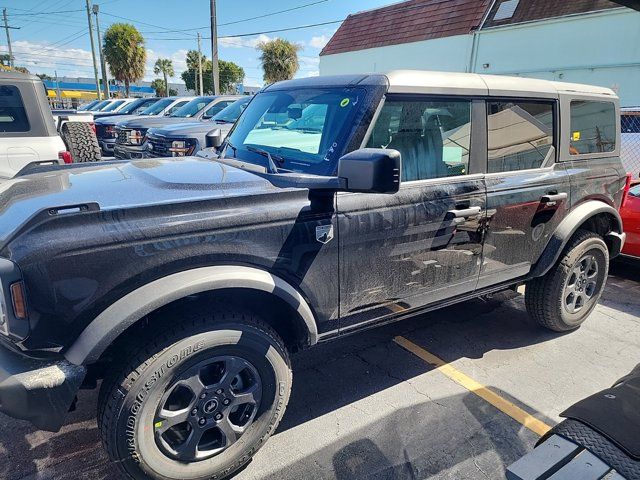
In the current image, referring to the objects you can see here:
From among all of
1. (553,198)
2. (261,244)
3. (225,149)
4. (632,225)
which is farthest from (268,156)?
(632,225)

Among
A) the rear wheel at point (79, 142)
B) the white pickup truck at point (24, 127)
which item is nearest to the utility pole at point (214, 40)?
the rear wheel at point (79, 142)

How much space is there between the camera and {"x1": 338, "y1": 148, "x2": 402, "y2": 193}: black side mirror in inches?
78.5

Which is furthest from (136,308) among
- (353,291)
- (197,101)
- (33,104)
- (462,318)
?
(197,101)

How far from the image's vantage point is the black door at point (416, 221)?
2.44 meters

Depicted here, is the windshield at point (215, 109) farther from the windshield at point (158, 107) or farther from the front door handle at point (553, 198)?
the front door handle at point (553, 198)

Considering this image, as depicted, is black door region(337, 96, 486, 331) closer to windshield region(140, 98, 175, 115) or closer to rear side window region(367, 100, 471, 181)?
rear side window region(367, 100, 471, 181)

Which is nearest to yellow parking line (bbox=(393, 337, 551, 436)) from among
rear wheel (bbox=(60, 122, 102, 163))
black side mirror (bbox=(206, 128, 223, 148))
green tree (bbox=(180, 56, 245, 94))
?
black side mirror (bbox=(206, 128, 223, 148))

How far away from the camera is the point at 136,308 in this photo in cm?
183

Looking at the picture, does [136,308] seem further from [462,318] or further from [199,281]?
[462,318]

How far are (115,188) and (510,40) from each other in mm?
20652

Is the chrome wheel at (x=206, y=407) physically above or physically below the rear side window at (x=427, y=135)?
below

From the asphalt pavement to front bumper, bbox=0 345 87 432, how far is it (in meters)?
0.71

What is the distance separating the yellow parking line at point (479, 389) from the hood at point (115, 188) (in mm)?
2031

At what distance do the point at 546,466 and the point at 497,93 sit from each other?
2.39 m
